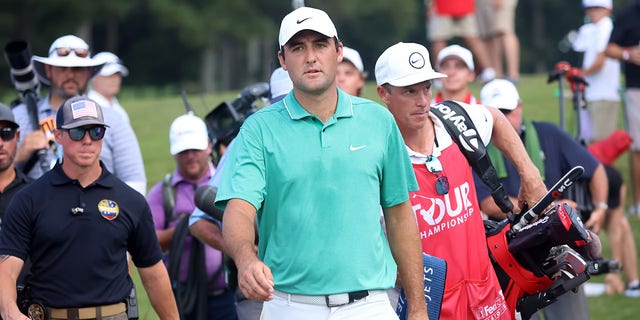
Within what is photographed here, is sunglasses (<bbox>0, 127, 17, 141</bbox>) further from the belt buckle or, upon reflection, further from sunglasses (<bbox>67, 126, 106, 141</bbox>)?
the belt buckle

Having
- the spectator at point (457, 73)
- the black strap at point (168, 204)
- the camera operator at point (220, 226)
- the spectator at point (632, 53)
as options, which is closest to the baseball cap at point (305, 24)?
the camera operator at point (220, 226)

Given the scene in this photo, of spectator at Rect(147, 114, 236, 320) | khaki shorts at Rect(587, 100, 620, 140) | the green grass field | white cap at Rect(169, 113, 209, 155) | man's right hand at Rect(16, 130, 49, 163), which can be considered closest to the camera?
man's right hand at Rect(16, 130, 49, 163)

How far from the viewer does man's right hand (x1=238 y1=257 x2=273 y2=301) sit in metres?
4.47

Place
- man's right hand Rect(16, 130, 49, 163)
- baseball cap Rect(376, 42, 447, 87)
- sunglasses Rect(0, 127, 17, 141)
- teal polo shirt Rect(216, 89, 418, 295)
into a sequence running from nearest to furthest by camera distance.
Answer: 1. teal polo shirt Rect(216, 89, 418, 295)
2. baseball cap Rect(376, 42, 447, 87)
3. sunglasses Rect(0, 127, 17, 141)
4. man's right hand Rect(16, 130, 49, 163)

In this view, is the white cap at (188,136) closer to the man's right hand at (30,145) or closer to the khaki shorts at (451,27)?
the man's right hand at (30,145)

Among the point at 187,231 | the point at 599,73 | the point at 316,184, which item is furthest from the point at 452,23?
the point at 316,184

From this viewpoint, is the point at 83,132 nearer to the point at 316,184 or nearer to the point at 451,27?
the point at 316,184

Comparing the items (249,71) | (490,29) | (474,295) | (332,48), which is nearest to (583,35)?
(490,29)

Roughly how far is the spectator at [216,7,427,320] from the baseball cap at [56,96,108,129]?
5.79 feet

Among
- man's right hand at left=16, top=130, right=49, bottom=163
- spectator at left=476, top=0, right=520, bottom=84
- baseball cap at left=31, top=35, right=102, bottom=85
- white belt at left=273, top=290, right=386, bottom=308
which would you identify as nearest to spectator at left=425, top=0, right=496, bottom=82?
spectator at left=476, top=0, right=520, bottom=84

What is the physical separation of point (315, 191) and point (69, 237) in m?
1.89

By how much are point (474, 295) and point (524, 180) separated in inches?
30.8

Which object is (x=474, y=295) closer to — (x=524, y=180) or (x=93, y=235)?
(x=524, y=180)

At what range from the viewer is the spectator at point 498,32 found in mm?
16203
